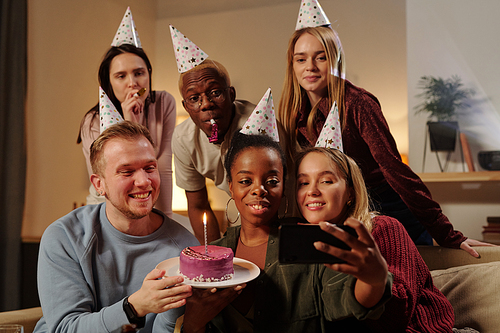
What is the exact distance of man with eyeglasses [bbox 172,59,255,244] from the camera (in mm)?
1977

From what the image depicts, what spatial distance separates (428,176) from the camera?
352cm

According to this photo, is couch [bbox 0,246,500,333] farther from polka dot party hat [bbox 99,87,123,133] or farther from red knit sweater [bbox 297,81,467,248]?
polka dot party hat [bbox 99,87,123,133]

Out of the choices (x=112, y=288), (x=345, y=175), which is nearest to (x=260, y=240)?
(x=345, y=175)

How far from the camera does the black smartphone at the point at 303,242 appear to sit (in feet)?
3.19

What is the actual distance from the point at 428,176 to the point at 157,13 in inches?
130

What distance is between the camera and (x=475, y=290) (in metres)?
1.84

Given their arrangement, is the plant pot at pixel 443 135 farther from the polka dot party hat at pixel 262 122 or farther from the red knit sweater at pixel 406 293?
the polka dot party hat at pixel 262 122

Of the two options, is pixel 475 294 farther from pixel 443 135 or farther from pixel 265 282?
pixel 443 135

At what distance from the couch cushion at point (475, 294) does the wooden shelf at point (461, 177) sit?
1.66 m

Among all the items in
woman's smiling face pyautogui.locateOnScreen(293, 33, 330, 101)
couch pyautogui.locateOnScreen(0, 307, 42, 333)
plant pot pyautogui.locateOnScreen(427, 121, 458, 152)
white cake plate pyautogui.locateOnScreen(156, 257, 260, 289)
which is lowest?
couch pyautogui.locateOnScreen(0, 307, 42, 333)

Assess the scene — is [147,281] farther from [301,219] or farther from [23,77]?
[23,77]

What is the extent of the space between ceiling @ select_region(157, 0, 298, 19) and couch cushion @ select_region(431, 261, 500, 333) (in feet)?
10.6

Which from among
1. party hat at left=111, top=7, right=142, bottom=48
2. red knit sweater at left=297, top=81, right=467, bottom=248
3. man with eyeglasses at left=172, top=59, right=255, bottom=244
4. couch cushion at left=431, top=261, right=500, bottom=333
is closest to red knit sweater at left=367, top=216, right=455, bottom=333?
couch cushion at left=431, top=261, right=500, bottom=333

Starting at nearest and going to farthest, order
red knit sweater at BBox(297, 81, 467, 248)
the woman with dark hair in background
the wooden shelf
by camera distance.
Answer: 1. red knit sweater at BBox(297, 81, 467, 248)
2. the woman with dark hair in background
3. the wooden shelf
